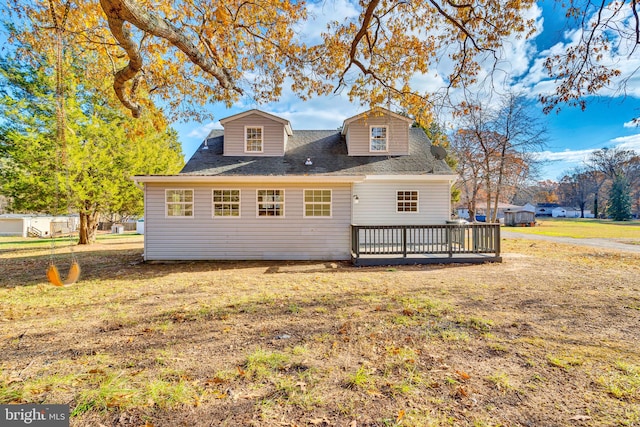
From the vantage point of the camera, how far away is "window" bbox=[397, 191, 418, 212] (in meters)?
11.7

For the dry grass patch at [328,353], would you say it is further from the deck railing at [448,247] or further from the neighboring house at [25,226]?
the neighboring house at [25,226]

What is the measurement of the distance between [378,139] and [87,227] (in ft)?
52.9

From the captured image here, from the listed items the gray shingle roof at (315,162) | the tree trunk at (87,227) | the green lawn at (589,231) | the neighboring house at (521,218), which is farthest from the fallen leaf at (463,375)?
the neighboring house at (521,218)

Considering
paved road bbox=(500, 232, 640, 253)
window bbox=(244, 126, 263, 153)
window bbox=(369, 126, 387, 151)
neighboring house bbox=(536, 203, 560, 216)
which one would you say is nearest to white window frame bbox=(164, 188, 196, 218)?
window bbox=(244, 126, 263, 153)

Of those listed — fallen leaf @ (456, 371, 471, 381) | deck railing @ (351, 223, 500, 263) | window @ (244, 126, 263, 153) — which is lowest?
fallen leaf @ (456, 371, 471, 381)

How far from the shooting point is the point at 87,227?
49.8 ft

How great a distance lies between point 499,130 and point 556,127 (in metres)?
2.88

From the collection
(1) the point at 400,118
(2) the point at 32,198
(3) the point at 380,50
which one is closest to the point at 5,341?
(3) the point at 380,50

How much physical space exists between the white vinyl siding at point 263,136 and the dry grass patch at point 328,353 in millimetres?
7038

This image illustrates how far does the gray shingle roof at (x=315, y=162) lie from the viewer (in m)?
10.9

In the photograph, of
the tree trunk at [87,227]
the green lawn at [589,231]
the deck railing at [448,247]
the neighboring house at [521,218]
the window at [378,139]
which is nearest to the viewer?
the deck railing at [448,247]

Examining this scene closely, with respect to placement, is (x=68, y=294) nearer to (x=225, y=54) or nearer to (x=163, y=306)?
(x=163, y=306)

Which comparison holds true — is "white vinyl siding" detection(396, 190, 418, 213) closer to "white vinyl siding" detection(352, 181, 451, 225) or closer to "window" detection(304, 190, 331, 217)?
"white vinyl siding" detection(352, 181, 451, 225)

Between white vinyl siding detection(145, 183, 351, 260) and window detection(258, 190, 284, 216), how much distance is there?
19cm
